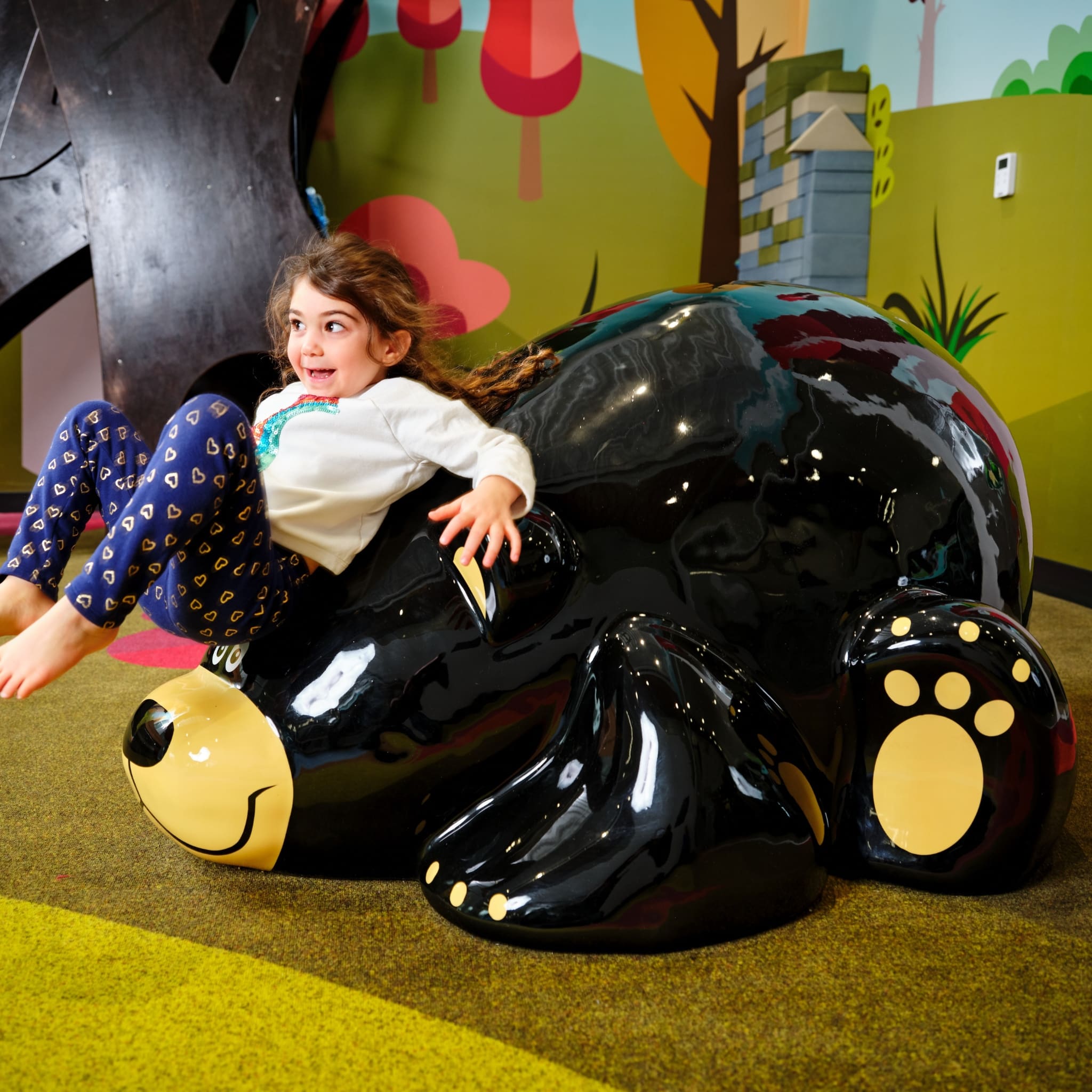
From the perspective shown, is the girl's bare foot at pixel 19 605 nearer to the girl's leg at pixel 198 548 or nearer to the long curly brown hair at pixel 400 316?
the girl's leg at pixel 198 548

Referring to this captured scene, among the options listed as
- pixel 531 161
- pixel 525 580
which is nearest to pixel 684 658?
pixel 525 580

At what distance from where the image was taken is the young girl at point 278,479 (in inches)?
36.8

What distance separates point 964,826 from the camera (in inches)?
39.8

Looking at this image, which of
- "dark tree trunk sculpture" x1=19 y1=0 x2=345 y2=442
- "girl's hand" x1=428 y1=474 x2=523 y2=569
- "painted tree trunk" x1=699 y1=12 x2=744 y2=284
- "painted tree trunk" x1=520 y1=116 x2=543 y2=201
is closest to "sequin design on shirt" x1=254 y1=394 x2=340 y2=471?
"girl's hand" x1=428 y1=474 x2=523 y2=569

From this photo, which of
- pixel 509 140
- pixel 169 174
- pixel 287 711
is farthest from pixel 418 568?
pixel 509 140

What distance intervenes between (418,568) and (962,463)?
0.60 m

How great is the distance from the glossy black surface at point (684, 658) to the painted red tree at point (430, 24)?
279 centimetres

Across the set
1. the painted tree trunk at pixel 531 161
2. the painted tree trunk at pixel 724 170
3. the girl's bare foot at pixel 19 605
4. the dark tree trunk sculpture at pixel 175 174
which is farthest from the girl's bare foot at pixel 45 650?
the painted tree trunk at pixel 724 170

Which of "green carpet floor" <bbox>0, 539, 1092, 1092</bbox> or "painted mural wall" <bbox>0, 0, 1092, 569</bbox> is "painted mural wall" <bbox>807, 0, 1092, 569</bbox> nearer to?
"painted mural wall" <bbox>0, 0, 1092, 569</bbox>

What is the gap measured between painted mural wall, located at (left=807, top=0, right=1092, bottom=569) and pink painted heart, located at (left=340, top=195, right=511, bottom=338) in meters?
1.34

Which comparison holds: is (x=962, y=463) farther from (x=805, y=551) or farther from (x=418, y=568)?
(x=418, y=568)

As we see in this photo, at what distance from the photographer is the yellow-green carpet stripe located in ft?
2.49

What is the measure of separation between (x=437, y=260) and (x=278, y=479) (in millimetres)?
2642

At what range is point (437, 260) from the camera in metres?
3.57
